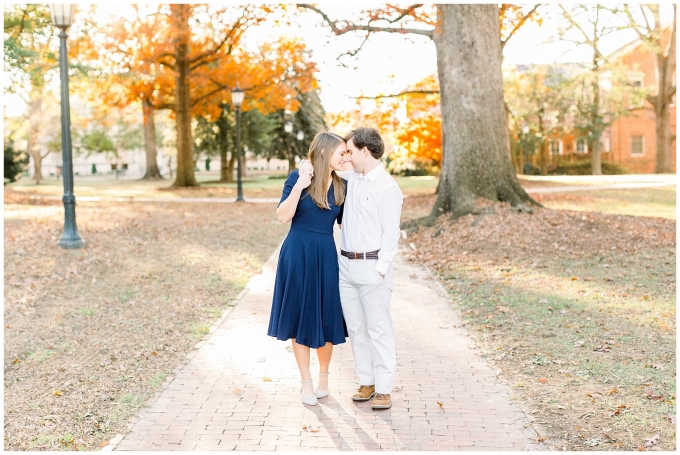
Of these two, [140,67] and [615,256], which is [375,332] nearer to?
[615,256]

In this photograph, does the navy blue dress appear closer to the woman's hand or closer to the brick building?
the woman's hand

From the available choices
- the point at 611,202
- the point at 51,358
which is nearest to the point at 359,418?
the point at 51,358

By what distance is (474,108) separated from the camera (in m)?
14.7

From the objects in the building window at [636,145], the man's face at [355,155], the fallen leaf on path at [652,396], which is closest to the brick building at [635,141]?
the building window at [636,145]

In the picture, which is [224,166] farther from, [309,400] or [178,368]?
[309,400]

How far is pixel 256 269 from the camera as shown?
1129 centimetres

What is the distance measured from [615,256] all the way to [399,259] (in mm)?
3496

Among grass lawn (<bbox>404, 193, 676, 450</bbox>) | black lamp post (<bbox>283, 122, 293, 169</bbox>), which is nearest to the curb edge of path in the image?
grass lawn (<bbox>404, 193, 676, 450</bbox>)

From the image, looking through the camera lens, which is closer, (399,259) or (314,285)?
(314,285)

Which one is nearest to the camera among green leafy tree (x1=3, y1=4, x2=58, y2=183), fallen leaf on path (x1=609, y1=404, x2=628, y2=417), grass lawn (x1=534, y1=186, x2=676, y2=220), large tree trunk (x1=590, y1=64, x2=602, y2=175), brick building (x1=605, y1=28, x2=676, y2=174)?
fallen leaf on path (x1=609, y1=404, x2=628, y2=417)

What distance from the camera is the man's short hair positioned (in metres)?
5.03

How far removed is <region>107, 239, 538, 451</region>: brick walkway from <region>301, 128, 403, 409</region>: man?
309mm

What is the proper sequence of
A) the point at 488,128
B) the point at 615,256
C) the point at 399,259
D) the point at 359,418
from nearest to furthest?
the point at 359,418
the point at 615,256
the point at 399,259
the point at 488,128

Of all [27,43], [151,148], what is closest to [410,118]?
[27,43]
